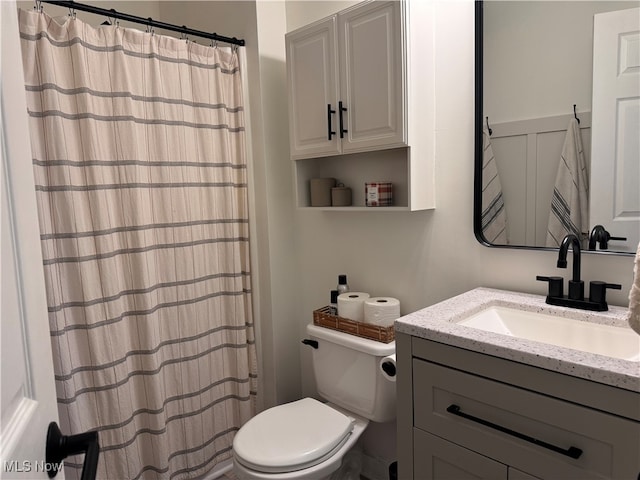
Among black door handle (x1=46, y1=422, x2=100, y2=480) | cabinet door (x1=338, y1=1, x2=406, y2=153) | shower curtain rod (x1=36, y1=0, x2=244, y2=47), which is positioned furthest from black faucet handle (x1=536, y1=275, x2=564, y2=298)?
shower curtain rod (x1=36, y1=0, x2=244, y2=47)

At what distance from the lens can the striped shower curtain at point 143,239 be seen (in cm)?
153

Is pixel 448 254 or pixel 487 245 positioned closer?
pixel 487 245

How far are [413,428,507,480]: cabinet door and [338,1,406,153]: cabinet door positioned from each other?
3.13 ft

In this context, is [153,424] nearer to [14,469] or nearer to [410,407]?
[410,407]

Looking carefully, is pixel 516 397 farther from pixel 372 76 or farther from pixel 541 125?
pixel 372 76

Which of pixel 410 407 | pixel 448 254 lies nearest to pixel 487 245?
pixel 448 254

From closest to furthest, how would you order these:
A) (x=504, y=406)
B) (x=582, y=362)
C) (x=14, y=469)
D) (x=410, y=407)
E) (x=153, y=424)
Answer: (x=14, y=469) < (x=582, y=362) < (x=504, y=406) < (x=410, y=407) < (x=153, y=424)

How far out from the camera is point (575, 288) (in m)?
1.28

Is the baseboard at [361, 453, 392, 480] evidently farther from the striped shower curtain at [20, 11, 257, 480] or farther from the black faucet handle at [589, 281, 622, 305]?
the black faucet handle at [589, 281, 622, 305]

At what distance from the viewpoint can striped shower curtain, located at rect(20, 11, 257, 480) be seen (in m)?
1.53

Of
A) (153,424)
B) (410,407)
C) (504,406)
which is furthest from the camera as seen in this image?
(153,424)

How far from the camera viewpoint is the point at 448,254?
1.63m

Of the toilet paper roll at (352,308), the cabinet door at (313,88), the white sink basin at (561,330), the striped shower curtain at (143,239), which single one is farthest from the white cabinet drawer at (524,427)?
the striped shower curtain at (143,239)

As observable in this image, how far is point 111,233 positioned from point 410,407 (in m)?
1.25
